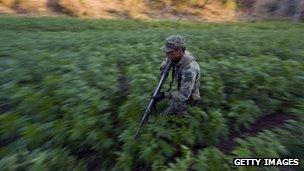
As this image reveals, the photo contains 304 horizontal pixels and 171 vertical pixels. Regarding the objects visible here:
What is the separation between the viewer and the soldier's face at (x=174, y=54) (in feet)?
19.0

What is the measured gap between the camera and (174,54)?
19.1 feet

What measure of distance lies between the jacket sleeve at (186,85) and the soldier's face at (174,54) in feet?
0.81

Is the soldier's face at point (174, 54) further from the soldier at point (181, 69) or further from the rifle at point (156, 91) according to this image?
the rifle at point (156, 91)

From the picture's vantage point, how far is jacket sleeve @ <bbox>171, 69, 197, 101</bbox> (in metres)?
5.87

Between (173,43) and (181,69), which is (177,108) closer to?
(181,69)

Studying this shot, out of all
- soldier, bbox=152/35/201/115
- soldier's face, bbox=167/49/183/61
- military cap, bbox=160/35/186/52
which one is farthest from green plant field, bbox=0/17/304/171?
military cap, bbox=160/35/186/52

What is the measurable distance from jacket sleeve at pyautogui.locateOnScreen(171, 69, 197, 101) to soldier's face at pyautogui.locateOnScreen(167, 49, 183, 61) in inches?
9.8

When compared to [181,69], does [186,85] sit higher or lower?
lower

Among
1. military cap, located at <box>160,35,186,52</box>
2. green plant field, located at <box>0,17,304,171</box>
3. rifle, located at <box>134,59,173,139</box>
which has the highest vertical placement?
military cap, located at <box>160,35,186,52</box>

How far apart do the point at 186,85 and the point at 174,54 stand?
0.47 meters

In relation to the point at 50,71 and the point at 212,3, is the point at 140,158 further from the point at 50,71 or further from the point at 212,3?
the point at 212,3

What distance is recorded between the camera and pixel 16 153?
207 inches

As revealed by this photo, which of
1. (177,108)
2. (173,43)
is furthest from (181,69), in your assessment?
(177,108)

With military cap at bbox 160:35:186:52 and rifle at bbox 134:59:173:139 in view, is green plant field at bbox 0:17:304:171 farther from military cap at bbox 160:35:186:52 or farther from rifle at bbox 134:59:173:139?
military cap at bbox 160:35:186:52
